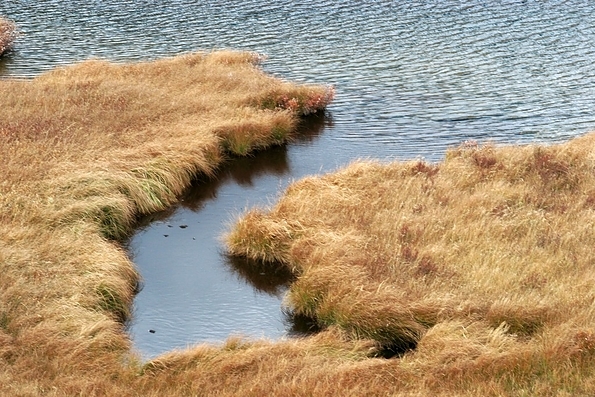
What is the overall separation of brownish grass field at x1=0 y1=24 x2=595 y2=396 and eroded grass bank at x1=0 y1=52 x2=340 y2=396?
5cm

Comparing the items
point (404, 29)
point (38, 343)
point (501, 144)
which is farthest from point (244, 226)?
point (404, 29)

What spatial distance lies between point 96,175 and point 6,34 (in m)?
21.0

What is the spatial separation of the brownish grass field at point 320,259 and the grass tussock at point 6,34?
38.3ft

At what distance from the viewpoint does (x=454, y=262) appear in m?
15.8

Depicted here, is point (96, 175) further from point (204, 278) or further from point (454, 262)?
point (454, 262)

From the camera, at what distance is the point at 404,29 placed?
3884 centimetres

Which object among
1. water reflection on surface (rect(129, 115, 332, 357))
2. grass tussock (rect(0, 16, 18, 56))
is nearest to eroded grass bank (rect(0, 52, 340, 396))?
water reflection on surface (rect(129, 115, 332, 357))

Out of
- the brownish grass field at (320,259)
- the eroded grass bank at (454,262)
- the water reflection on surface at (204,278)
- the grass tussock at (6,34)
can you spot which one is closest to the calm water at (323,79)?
the water reflection on surface at (204,278)

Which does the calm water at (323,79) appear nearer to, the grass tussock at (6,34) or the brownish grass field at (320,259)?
the grass tussock at (6,34)

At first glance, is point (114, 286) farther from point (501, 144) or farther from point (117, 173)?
point (501, 144)

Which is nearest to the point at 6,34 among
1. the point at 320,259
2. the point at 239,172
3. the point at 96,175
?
the point at 239,172

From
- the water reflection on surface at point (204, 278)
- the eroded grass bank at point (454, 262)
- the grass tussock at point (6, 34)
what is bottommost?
the water reflection on surface at point (204, 278)

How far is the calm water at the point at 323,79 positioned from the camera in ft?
54.5

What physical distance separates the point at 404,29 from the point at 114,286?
26.9 metres
